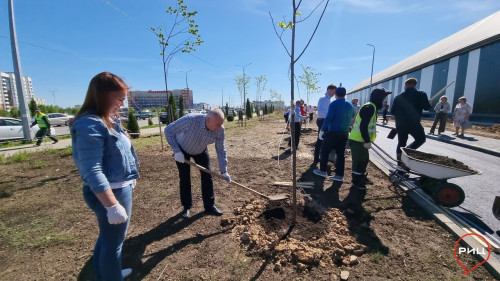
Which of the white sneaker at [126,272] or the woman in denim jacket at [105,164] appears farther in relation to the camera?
the white sneaker at [126,272]

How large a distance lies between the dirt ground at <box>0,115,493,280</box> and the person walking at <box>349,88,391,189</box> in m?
0.35

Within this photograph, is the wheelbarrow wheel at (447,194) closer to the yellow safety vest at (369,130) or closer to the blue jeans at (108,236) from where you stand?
the yellow safety vest at (369,130)

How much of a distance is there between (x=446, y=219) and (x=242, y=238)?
251cm

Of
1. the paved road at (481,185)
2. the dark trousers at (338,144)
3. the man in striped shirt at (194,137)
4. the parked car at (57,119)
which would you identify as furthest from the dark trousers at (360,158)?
the parked car at (57,119)

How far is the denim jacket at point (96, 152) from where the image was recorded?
1320 mm

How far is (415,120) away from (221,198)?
3998mm

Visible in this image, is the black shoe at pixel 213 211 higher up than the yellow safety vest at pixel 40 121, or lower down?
lower down

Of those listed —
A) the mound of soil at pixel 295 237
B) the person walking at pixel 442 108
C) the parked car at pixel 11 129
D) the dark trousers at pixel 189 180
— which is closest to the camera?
the mound of soil at pixel 295 237

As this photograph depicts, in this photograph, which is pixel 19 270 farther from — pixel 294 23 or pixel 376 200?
pixel 376 200

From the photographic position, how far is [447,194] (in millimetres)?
3176

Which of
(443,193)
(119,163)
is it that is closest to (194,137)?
(119,163)

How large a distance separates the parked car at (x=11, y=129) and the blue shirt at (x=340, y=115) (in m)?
12.9

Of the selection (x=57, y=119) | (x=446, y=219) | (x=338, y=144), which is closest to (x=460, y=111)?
(x=338, y=144)

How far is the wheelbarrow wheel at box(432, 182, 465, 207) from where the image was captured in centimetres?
313
